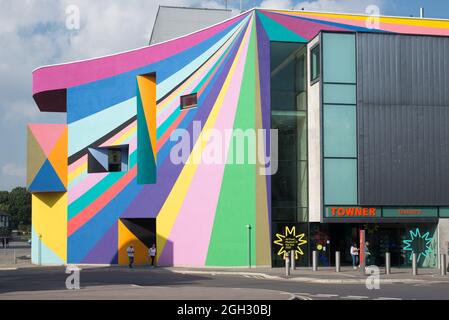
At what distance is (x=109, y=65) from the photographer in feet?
126

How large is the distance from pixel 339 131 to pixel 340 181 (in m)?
2.66

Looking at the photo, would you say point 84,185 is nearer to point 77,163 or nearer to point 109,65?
point 77,163

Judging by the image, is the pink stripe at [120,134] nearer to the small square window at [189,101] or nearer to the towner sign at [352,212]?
the small square window at [189,101]

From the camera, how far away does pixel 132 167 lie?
36625mm

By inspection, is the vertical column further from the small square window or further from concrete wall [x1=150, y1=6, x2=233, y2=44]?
concrete wall [x1=150, y1=6, x2=233, y2=44]

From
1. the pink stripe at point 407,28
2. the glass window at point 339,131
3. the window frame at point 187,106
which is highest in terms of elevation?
the pink stripe at point 407,28

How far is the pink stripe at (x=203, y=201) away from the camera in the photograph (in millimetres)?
32562

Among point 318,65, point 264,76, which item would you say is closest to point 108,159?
point 264,76

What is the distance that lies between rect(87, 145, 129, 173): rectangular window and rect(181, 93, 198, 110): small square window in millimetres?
5799

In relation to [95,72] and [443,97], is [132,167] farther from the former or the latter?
[443,97]

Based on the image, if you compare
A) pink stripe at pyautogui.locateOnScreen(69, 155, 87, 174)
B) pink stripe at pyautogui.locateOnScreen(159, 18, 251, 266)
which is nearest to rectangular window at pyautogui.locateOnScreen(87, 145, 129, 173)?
pink stripe at pyautogui.locateOnScreen(69, 155, 87, 174)

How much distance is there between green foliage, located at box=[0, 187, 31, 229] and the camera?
5930 inches

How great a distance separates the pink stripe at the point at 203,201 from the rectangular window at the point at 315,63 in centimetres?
373

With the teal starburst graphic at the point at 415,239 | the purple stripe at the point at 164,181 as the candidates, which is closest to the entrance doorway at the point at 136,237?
the purple stripe at the point at 164,181
